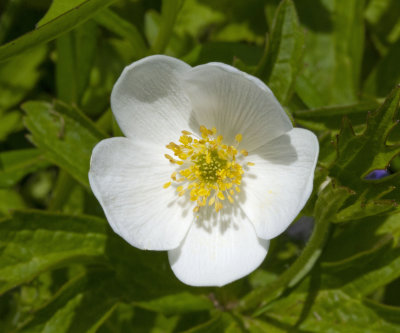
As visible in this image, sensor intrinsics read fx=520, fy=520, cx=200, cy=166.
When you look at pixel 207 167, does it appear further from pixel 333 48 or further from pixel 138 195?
pixel 333 48

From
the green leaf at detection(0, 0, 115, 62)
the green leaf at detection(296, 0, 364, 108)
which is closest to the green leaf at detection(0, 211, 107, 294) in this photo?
the green leaf at detection(0, 0, 115, 62)

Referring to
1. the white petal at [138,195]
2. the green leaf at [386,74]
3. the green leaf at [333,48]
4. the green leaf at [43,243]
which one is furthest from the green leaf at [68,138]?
the green leaf at [386,74]

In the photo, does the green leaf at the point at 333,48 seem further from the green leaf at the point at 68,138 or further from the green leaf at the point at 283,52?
the green leaf at the point at 68,138

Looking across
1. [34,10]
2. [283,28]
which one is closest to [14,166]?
[34,10]

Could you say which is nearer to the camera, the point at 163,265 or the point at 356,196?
the point at 356,196

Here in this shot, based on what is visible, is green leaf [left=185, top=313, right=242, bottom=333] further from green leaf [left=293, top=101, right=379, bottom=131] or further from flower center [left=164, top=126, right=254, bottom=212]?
green leaf [left=293, top=101, right=379, bottom=131]

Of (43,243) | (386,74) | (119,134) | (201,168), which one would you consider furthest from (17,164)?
(386,74)

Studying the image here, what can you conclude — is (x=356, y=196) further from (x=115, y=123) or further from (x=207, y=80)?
(x=115, y=123)

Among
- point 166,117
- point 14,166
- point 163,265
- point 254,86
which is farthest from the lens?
point 14,166
